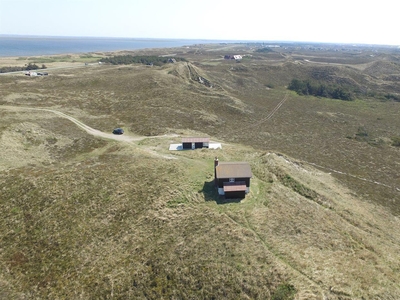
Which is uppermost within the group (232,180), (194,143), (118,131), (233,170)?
(233,170)

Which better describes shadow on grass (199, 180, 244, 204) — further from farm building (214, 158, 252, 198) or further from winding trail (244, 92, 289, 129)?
winding trail (244, 92, 289, 129)

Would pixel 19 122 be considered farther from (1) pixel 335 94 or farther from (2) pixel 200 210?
(1) pixel 335 94

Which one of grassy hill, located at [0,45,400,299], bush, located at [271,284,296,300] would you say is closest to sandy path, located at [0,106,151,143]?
grassy hill, located at [0,45,400,299]

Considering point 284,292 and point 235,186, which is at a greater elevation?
point 235,186

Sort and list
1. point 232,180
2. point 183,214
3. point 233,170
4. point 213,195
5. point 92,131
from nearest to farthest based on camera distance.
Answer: point 183,214
point 232,180
point 213,195
point 233,170
point 92,131

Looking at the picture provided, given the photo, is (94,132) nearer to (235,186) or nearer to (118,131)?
(118,131)

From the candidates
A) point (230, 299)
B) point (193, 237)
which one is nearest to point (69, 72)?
point (193, 237)

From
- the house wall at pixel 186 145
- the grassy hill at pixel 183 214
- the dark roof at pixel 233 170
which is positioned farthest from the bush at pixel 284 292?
the house wall at pixel 186 145

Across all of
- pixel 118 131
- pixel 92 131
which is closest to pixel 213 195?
pixel 118 131
